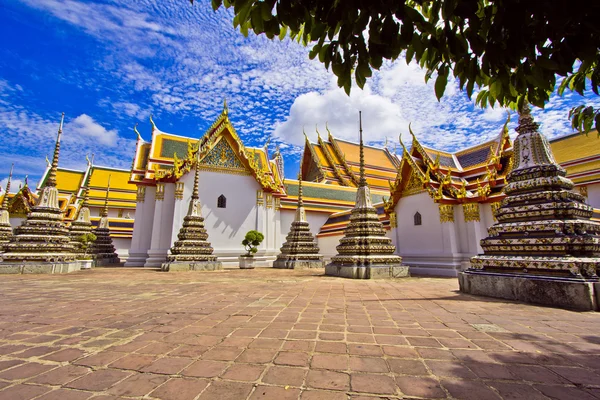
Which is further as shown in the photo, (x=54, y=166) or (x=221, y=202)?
(x=221, y=202)

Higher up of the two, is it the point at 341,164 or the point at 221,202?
the point at 341,164

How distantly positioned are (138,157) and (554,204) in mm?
17761

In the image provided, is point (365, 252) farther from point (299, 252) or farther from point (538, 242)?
point (299, 252)

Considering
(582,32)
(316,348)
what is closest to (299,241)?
(316,348)

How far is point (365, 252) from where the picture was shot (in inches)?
332

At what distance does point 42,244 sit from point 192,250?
4673 mm

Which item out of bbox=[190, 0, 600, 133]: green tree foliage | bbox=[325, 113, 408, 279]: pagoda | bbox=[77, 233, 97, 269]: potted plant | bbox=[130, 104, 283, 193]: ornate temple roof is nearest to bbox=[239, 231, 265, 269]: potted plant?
bbox=[130, 104, 283, 193]: ornate temple roof

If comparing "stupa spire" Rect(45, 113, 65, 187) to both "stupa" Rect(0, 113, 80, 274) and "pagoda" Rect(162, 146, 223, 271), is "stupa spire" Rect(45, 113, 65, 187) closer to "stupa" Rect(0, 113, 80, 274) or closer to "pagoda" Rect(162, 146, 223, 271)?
"stupa" Rect(0, 113, 80, 274)

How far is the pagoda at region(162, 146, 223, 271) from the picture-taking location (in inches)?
467

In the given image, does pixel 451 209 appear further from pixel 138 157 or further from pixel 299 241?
pixel 138 157

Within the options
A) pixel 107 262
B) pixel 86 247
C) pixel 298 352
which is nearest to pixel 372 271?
pixel 298 352

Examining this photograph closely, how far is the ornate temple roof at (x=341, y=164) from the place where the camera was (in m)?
24.6

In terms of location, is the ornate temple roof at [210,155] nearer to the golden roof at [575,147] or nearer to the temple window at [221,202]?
the temple window at [221,202]

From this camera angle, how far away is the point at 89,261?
12.8m
